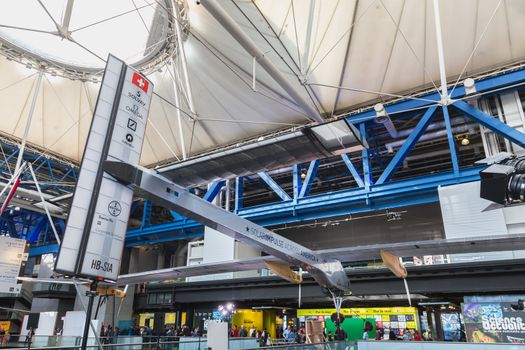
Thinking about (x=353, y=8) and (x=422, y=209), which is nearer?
(x=353, y=8)

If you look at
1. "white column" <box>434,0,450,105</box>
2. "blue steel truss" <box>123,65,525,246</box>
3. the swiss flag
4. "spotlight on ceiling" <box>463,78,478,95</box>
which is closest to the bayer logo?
the swiss flag

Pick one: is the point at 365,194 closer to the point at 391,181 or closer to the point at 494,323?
the point at 391,181

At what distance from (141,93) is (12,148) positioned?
24.1 metres

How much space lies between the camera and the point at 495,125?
49.0 ft

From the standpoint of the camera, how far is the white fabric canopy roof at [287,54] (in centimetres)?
1498

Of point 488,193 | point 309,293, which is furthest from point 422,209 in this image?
point 488,193

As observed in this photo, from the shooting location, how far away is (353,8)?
15117 mm

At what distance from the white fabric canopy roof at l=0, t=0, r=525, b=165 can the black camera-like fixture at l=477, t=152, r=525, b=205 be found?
4208 millimetres

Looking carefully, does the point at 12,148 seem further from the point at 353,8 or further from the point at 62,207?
the point at 353,8

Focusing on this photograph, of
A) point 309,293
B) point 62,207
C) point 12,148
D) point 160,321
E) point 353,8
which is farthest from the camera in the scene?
point 160,321

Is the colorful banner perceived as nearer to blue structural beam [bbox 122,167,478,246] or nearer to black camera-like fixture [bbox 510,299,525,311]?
blue structural beam [bbox 122,167,478,246]

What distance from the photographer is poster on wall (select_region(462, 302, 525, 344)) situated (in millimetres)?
14078

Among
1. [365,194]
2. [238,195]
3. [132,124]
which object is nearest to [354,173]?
[365,194]

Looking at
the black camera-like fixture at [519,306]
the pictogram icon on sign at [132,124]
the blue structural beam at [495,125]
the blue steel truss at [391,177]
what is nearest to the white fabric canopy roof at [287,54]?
the blue steel truss at [391,177]
